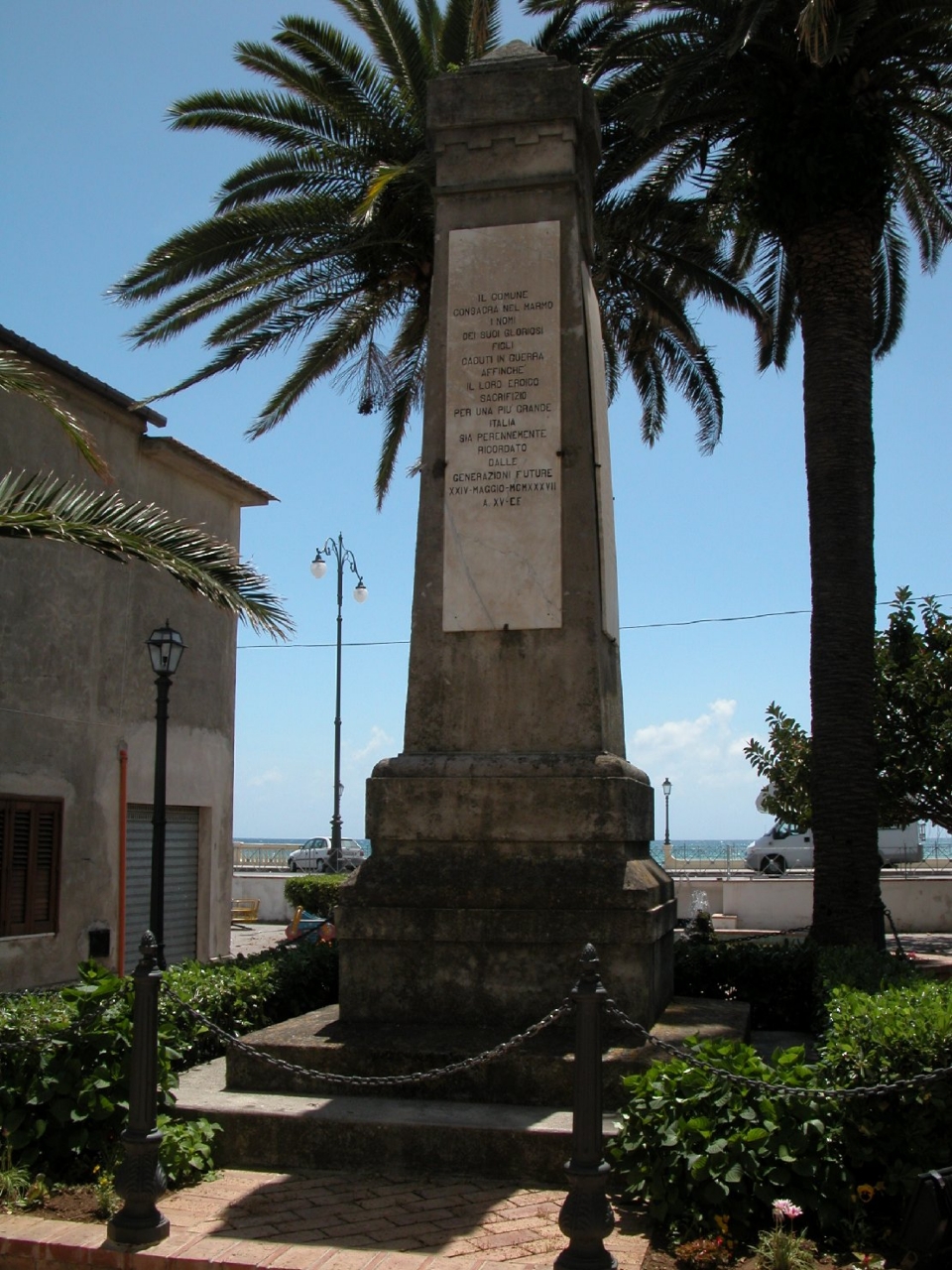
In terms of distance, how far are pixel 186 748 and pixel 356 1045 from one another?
13.7m

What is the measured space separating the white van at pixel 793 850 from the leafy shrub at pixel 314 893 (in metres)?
20.4

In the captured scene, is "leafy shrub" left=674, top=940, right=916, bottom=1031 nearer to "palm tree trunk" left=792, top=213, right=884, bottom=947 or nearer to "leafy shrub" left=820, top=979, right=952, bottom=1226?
"palm tree trunk" left=792, top=213, right=884, bottom=947

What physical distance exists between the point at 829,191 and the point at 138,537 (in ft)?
24.5

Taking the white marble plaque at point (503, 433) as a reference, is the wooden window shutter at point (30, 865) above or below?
below

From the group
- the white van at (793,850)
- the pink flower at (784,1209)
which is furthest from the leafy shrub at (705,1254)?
the white van at (793,850)

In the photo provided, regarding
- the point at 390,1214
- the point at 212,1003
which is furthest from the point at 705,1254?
the point at 212,1003

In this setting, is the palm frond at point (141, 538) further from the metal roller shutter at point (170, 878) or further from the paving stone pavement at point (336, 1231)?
the metal roller shutter at point (170, 878)

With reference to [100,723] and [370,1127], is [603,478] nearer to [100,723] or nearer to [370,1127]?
[370,1127]

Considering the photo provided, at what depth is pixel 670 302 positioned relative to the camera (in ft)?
53.1

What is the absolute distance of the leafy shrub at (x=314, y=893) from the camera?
2630cm

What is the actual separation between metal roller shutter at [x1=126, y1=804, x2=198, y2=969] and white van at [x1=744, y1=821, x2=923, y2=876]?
2695 centimetres

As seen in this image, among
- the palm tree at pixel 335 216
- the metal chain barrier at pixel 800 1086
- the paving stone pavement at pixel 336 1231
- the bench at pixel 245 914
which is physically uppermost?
the palm tree at pixel 335 216

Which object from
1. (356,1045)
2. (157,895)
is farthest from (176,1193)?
(157,895)

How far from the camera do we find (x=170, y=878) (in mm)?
19719
